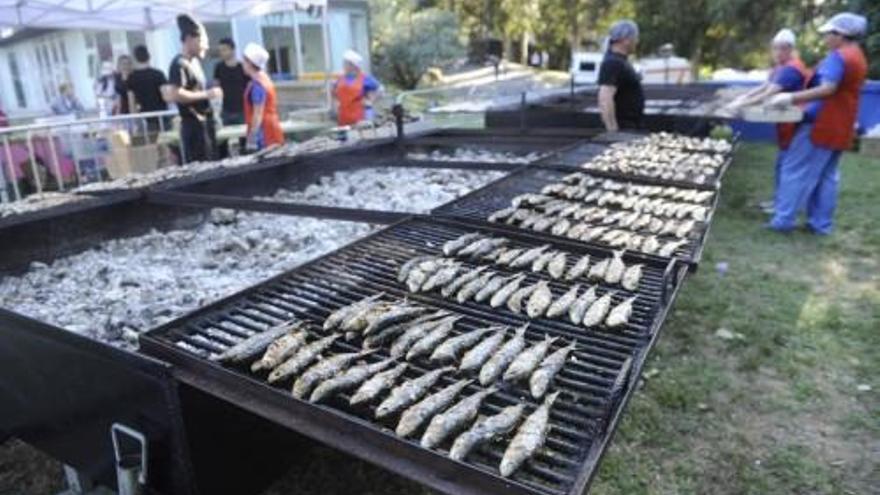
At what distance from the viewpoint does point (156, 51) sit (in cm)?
1886

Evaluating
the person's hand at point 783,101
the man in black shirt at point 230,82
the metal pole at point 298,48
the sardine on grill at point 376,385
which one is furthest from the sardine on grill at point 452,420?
the metal pole at point 298,48

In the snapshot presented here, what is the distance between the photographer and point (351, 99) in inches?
412

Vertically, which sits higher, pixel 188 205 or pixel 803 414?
pixel 188 205

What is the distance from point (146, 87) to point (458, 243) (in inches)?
318

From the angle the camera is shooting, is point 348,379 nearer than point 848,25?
Yes

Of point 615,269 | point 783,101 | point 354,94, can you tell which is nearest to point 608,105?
point 783,101

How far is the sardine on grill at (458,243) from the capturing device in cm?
395

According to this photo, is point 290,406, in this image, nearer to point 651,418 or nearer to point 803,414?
point 651,418

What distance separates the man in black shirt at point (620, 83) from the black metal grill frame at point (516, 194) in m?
2.10

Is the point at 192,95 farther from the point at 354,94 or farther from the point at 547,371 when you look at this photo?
the point at 547,371

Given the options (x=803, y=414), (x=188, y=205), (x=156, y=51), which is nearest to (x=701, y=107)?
(x=803, y=414)

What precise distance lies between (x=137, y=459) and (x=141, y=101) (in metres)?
8.86

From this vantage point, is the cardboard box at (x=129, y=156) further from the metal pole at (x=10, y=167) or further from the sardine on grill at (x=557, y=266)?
the sardine on grill at (x=557, y=266)

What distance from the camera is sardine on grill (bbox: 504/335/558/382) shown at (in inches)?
102
